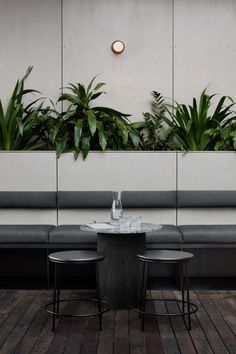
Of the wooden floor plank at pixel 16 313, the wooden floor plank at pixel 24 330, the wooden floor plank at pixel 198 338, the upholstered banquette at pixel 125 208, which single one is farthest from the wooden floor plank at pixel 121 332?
the upholstered banquette at pixel 125 208

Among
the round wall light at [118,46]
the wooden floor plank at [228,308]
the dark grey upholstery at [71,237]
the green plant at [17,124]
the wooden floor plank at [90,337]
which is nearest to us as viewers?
the wooden floor plank at [90,337]

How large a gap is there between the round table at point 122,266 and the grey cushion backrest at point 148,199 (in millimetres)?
1154

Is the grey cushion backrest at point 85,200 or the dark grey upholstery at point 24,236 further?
the grey cushion backrest at point 85,200

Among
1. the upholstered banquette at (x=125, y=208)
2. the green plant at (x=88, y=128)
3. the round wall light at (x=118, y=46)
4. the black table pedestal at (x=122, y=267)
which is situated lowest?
the black table pedestal at (x=122, y=267)

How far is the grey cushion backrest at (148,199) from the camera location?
16.8 ft

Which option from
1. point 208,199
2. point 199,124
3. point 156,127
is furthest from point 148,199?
point 199,124

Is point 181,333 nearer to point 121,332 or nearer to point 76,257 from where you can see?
point 121,332

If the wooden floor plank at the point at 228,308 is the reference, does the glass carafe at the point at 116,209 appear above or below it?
above

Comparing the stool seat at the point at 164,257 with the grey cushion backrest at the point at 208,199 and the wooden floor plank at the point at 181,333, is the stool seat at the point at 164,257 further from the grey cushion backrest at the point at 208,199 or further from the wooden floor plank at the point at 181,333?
the grey cushion backrest at the point at 208,199

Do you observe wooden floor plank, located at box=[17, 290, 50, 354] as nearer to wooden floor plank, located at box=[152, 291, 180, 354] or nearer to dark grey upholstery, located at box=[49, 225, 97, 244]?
dark grey upholstery, located at box=[49, 225, 97, 244]

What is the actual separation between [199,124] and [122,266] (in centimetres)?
189

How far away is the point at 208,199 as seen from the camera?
5137 millimetres

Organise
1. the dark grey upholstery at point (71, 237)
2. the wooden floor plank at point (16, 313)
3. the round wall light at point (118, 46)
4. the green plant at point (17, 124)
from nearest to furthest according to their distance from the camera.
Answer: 1. the wooden floor plank at point (16, 313)
2. the dark grey upholstery at point (71, 237)
3. the green plant at point (17, 124)
4. the round wall light at point (118, 46)

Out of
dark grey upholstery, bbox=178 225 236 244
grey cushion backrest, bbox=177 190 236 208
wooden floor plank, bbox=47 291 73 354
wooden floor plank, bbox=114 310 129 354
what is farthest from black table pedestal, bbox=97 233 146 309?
grey cushion backrest, bbox=177 190 236 208
